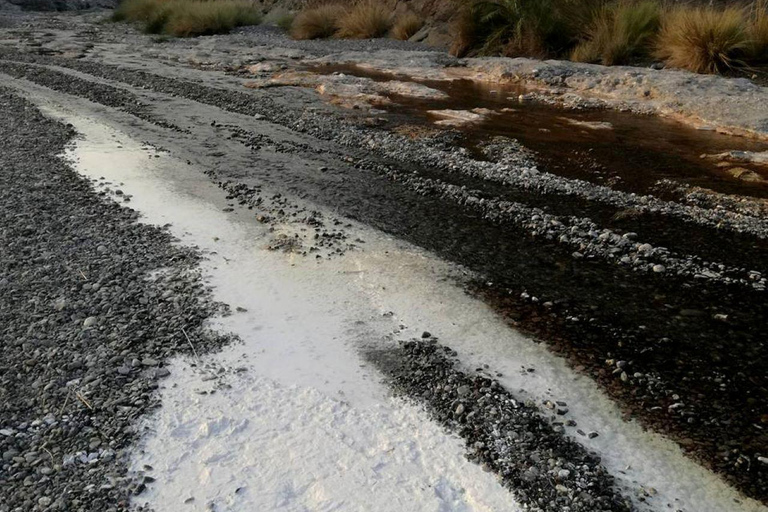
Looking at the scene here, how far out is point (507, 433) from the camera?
11.3 feet

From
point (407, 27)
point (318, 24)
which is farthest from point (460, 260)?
point (318, 24)

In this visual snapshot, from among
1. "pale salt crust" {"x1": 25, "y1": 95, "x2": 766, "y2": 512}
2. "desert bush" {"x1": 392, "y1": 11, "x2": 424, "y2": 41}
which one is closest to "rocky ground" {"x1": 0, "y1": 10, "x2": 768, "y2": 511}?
"pale salt crust" {"x1": 25, "y1": 95, "x2": 766, "y2": 512}

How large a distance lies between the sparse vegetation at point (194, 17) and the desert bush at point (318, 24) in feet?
13.4

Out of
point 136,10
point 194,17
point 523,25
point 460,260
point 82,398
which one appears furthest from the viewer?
point 136,10

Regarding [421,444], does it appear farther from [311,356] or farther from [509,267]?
[509,267]

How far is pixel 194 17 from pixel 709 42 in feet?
61.7

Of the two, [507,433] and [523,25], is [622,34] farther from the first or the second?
[507,433]

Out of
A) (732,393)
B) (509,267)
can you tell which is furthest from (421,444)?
(509,267)

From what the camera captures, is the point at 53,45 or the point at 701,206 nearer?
the point at 701,206

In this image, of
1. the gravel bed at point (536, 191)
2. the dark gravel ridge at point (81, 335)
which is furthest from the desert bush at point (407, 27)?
the dark gravel ridge at point (81, 335)

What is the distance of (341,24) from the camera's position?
21.3 metres

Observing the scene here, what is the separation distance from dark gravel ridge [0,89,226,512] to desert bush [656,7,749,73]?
1058 centimetres

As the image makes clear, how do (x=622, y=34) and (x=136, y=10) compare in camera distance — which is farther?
(x=136, y=10)

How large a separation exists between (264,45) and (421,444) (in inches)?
744
